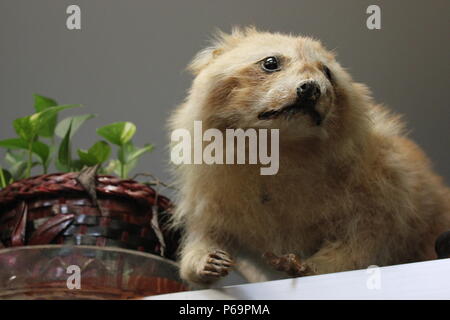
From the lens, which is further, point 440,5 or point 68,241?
point 440,5

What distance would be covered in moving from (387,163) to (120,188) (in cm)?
36

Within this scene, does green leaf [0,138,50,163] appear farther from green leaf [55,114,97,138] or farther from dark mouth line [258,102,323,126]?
dark mouth line [258,102,323,126]

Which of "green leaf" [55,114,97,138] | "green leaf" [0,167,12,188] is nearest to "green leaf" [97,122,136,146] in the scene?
"green leaf" [55,114,97,138]

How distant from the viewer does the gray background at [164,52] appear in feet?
3.55

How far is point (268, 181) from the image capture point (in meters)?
0.82

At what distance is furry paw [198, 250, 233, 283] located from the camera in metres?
0.79

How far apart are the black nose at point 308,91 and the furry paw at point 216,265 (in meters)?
0.21

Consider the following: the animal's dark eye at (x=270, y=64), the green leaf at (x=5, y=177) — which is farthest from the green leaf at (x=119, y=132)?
the animal's dark eye at (x=270, y=64)

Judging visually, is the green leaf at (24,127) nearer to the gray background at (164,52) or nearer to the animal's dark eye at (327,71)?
the gray background at (164,52)

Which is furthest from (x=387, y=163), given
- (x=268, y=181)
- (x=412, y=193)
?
(x=268, y=181)

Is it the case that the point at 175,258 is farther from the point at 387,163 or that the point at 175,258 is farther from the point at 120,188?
the point at 387,163

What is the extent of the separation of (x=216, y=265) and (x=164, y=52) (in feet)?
1.81
